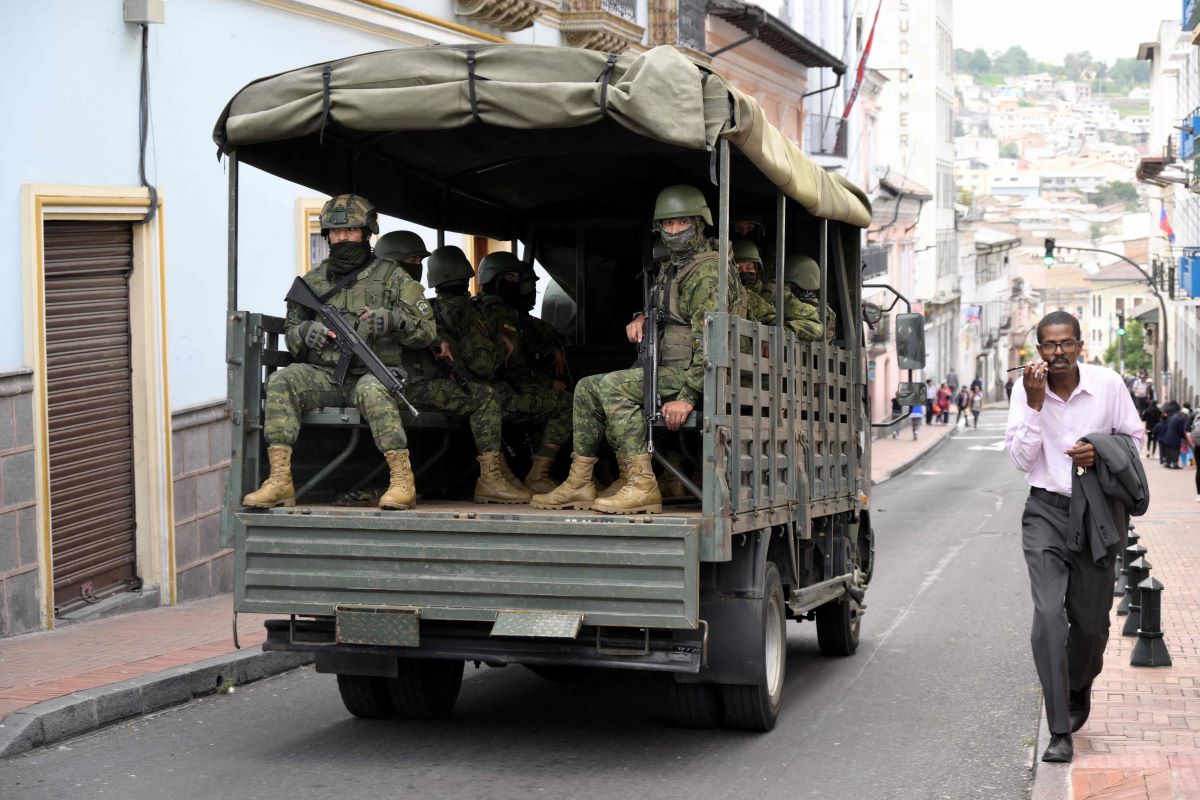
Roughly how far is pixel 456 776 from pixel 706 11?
23.2 m

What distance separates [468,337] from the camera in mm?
9242

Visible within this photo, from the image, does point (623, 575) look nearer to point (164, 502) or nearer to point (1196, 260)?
point (164, 502)

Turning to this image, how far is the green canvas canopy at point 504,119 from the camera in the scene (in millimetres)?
7164

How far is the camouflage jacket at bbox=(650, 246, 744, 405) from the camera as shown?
25.9 ft

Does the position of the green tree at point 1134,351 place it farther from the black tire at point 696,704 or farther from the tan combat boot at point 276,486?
the tan combat boot at point 276,486

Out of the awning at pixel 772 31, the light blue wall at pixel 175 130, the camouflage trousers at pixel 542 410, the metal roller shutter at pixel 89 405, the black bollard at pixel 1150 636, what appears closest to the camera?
the camouflage trousers at pixel 542 410

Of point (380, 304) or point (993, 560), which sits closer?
Result: point (380, 304)

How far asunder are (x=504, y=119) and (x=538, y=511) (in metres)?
1.74

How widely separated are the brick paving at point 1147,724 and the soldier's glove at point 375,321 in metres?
3.59

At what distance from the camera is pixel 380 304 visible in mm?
8203

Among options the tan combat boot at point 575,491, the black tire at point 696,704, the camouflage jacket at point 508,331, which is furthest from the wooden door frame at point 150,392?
the black tire at point 696,704

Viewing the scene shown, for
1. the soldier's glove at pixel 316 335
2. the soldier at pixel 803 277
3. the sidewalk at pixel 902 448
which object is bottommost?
the sidewalk at pixel 902 448

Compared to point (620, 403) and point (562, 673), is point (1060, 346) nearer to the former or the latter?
point (620, 403)

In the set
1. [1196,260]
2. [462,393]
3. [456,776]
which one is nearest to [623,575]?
[456,776]
